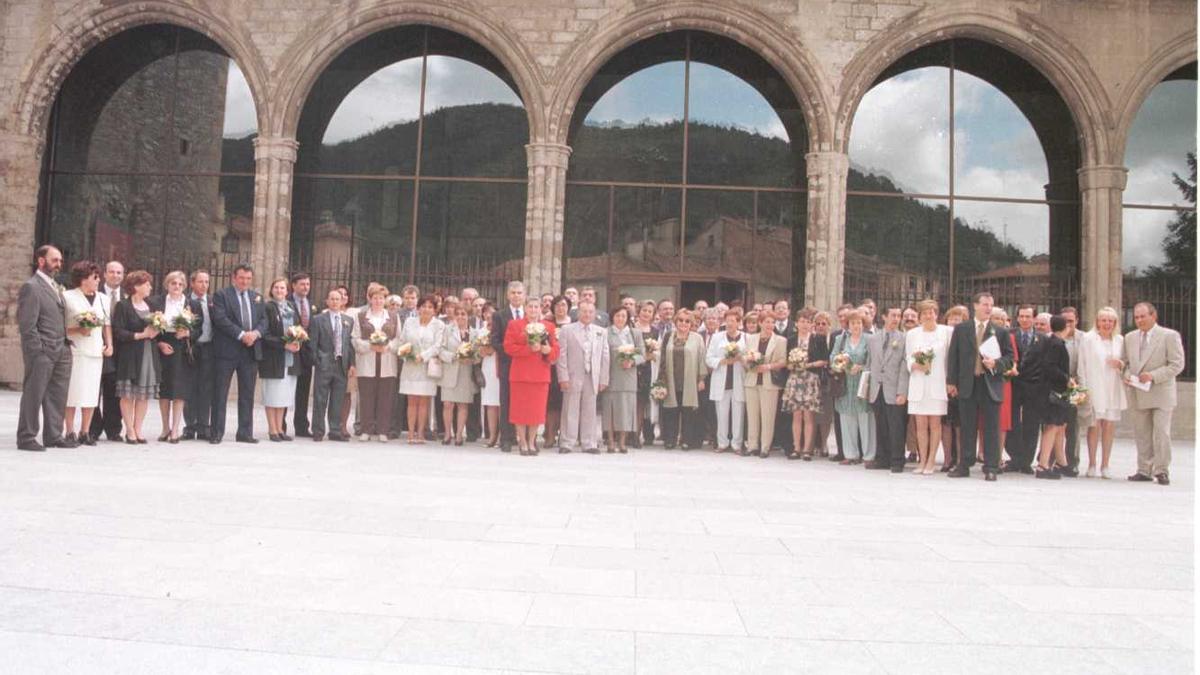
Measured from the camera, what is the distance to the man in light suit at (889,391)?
9.34 metres

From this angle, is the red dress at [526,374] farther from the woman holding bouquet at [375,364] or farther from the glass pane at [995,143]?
the glass pane at [995,143]

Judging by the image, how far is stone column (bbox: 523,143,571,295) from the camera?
15516mm

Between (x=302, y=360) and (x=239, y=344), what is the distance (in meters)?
0.87

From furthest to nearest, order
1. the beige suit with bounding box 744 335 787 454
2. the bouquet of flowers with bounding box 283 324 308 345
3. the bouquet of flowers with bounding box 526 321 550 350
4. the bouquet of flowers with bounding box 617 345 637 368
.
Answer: the beige suit with bounding box 744 335 787 454 < the bouquet of flowers with bounding box 617 345 637 368 < the bouquet of flowers with bounding box 283 324 308 345 < the bouquet of flowers with bounding box 526 321 550 350

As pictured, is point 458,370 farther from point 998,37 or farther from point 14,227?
point 998,37

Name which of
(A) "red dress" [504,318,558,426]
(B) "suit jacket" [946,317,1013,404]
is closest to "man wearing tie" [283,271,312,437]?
(A) "red dress" [504,318,558,426]

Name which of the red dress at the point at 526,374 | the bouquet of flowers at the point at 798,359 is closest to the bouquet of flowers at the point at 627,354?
the red dress at the point at 526,374

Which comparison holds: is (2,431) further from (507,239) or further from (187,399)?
(507,239)

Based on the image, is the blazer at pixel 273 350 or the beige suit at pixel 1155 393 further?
the blazer at pixel 273 350

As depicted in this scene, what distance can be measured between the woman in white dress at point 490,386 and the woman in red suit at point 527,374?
17.1 inches

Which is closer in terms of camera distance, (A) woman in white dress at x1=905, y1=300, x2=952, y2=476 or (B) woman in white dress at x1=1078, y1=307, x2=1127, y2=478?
(A) woman in white dress at x1=905, y1=300, x2=952, y2=476

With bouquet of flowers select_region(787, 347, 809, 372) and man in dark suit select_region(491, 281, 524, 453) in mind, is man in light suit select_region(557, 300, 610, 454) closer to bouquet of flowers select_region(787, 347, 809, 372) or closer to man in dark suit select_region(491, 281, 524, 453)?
man in dark suit select_region(491, 281, 524, 453)

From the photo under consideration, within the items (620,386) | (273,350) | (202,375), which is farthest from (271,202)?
(620,386)

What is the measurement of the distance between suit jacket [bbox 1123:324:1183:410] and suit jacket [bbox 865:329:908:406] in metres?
2.49
